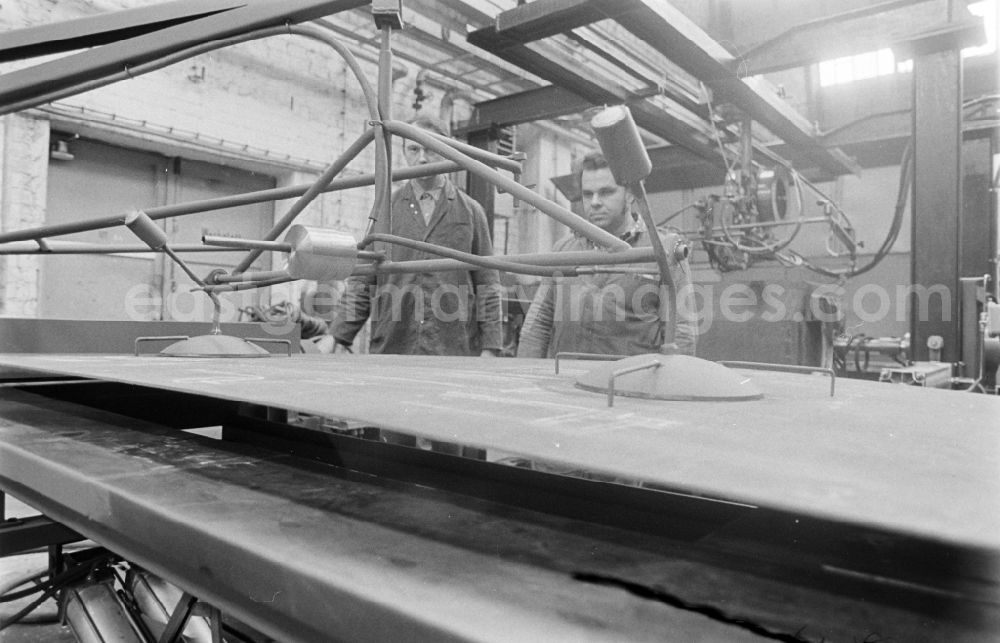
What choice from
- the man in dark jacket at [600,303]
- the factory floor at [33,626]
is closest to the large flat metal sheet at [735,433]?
the factory floor at [33,626]

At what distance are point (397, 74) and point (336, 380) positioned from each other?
18.5ft

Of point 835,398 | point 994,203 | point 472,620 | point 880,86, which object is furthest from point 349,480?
point 880,86

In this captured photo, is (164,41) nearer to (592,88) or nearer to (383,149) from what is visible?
(383,149)

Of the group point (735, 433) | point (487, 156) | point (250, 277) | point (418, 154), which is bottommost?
point (735, 433)

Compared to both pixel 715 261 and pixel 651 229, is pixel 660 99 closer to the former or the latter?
pixel 715 261

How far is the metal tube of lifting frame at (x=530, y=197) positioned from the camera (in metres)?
0.82

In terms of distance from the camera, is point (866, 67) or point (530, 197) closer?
point (530, 197)

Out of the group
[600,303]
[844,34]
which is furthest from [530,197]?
[844,34]

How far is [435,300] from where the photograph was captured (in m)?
2.58

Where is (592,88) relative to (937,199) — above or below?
above

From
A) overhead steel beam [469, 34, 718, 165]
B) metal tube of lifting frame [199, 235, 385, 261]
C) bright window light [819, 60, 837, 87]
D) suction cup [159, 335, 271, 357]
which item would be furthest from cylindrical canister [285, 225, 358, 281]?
bright window light [819, 60, 837, 87]

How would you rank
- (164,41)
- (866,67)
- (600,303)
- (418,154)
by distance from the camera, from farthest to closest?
(866,67) < (418,154) < (600,303) < (164,41)

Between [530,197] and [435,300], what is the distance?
1.74 metres

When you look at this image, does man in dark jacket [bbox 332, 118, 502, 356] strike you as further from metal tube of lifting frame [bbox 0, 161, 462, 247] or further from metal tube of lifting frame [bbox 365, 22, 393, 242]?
metal tube of lifting frame [bbox 365, 22, 393, 242]
